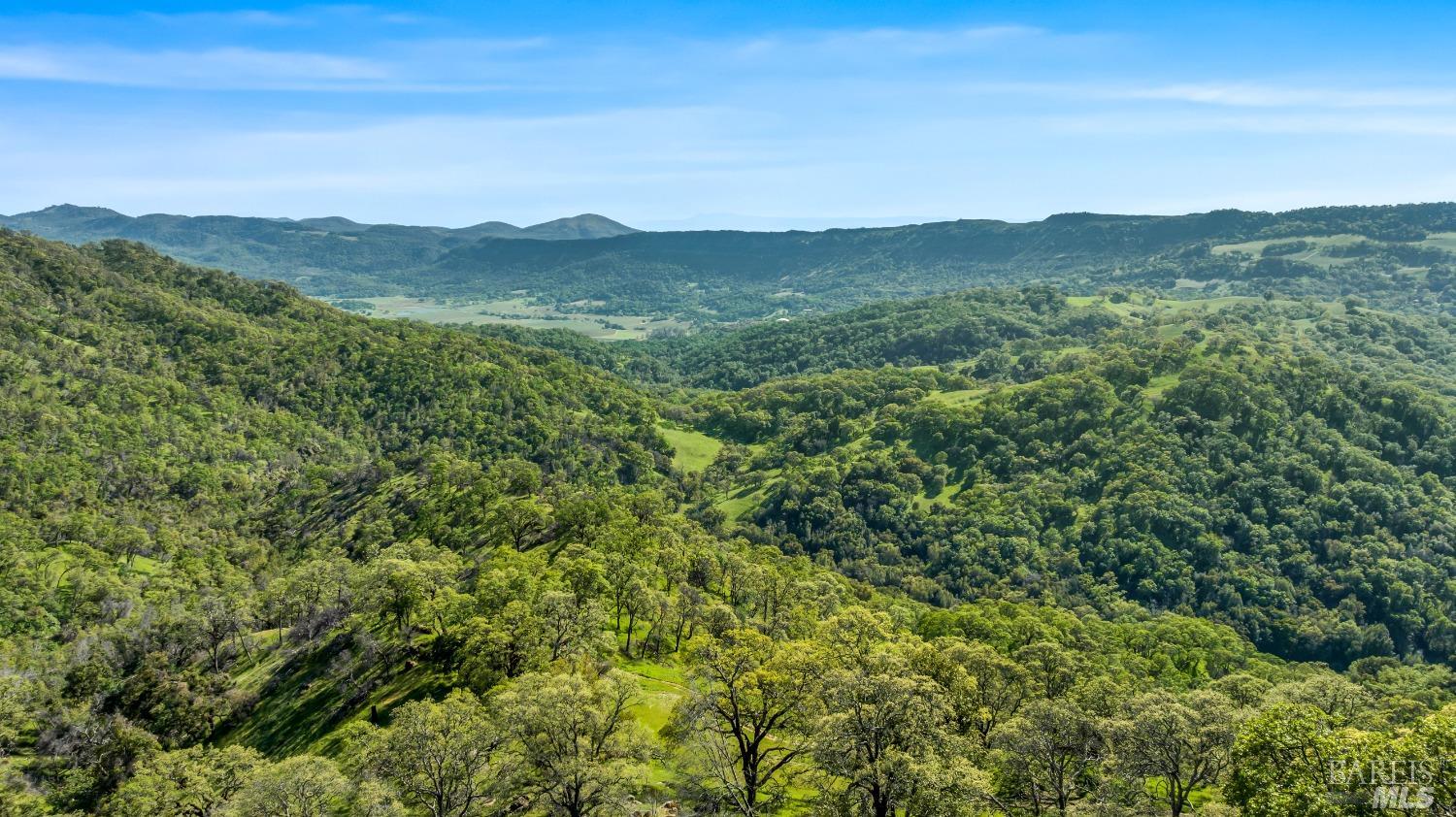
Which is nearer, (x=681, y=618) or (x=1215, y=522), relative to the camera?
(x=681, y=618)

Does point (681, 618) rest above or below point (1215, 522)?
above

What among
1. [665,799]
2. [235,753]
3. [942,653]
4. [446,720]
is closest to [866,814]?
[665,799]

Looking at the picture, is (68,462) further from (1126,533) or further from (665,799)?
(1126,533)

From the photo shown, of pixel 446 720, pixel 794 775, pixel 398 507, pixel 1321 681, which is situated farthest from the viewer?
pixel 398 507

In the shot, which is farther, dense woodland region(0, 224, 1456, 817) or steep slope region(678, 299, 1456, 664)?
steep slope region(678, 299, 1456, 664)

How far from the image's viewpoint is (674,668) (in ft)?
225

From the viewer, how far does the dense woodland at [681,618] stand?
1553 inches

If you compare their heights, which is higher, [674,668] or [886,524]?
[674,668]

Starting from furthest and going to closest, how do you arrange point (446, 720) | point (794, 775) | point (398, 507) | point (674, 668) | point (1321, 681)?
1. point (398, 507)
2. point (674, 668)
3. point (1321, 681)
4. point (794, 775)
5. point (446, 720)

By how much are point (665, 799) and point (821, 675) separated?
1210 centimetres

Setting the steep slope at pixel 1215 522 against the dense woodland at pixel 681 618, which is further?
the steep slope at pixel 1215 522

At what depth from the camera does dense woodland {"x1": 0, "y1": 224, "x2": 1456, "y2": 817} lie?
39.4 metres

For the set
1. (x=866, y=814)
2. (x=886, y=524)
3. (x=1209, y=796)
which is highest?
(x=866, y=814)

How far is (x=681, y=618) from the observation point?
73.3m
